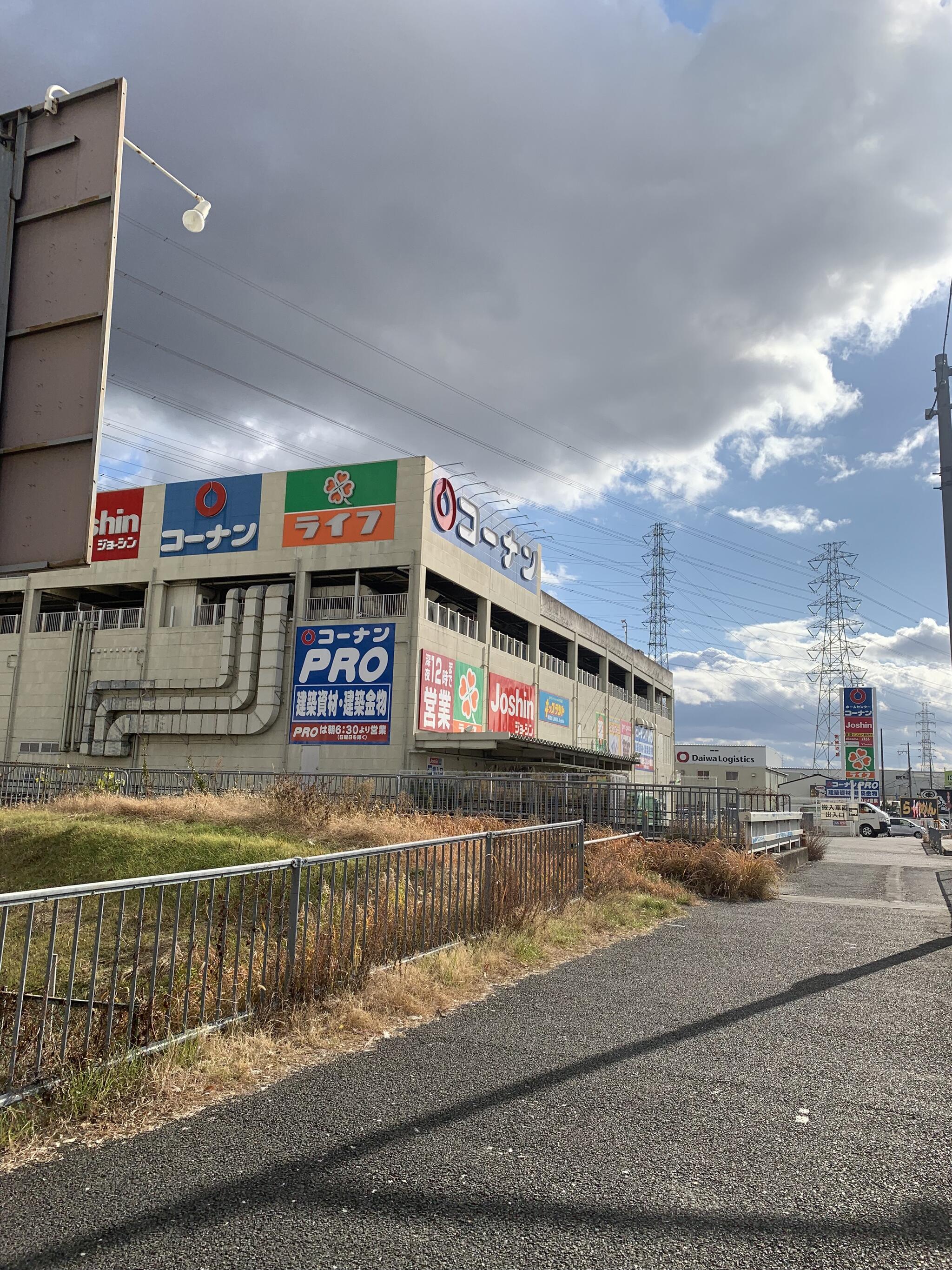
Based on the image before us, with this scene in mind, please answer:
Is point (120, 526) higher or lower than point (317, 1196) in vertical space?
higher

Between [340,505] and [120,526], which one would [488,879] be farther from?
[120,526]

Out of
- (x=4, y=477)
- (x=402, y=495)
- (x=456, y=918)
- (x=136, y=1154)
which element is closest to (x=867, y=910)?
(x=456, y=918)

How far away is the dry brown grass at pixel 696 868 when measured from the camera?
1351 cm

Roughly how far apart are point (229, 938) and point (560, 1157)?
220 inches

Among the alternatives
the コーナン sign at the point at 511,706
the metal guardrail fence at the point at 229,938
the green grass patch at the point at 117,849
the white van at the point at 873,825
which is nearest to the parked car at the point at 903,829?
the white van at the point at 873,825

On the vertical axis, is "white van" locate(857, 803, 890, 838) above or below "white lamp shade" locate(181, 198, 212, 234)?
below

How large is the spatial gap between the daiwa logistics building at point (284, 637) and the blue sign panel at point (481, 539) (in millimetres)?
127

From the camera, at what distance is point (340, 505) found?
Answer: 3509 centimetres

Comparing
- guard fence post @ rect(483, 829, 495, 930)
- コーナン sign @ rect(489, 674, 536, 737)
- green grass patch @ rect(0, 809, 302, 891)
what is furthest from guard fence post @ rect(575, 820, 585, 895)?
コーナン sign @ rect(489, 674, 536, 737)

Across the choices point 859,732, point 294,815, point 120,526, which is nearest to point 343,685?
point 120,526

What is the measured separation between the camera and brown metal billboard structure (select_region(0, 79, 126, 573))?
5504 mm

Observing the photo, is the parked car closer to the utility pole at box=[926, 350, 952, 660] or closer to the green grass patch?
the utility pole at box=[926, 350, 952, 660]

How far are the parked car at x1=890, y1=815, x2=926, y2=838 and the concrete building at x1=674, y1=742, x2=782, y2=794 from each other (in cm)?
2675

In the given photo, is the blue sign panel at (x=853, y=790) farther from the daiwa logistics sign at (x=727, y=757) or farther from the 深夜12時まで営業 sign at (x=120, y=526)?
the 深夜12時まで営業 sign at (x=120, y=526)
